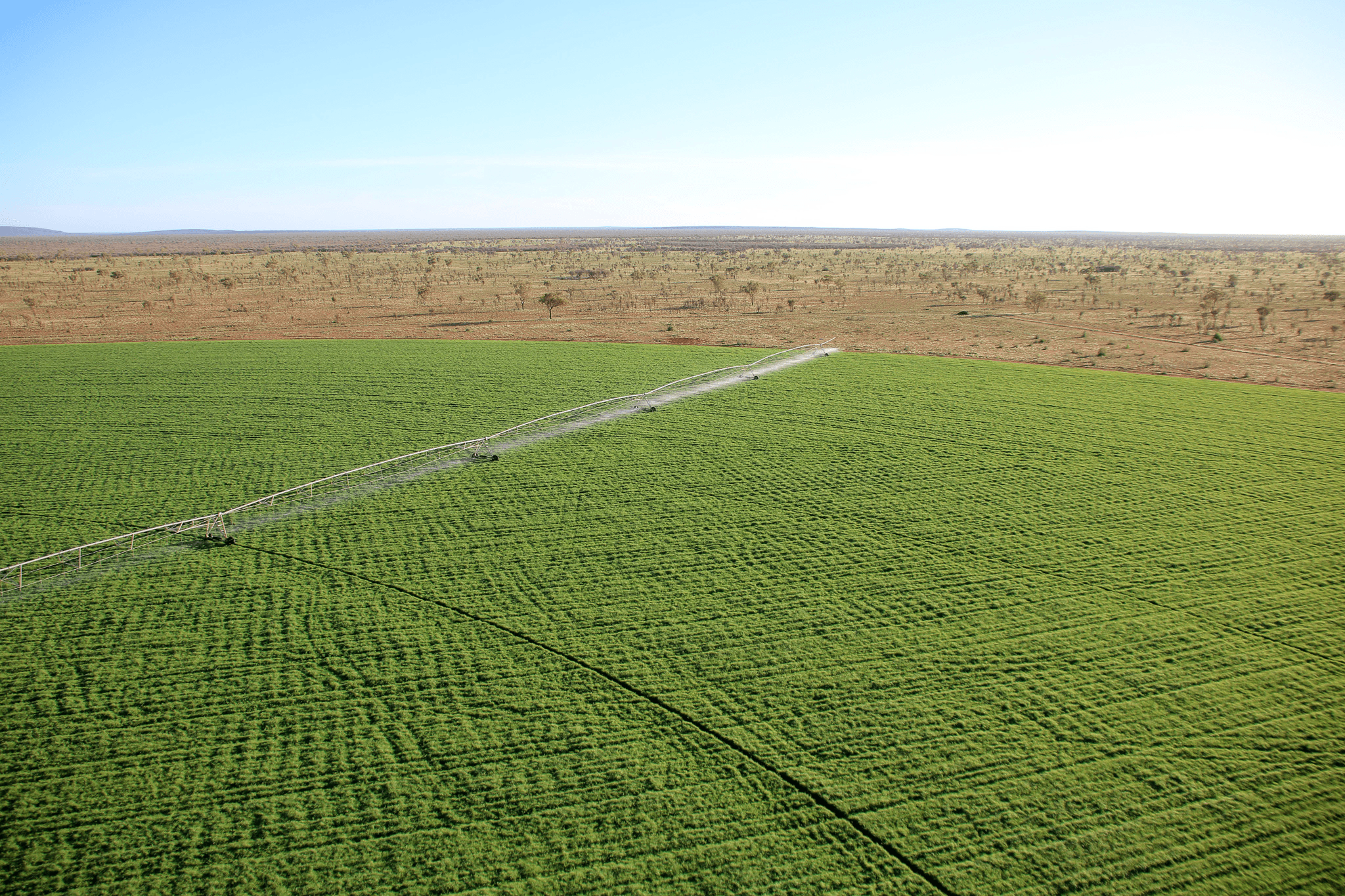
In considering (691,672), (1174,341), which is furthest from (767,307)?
(691,672)

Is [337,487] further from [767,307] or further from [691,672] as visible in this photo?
[767,307]

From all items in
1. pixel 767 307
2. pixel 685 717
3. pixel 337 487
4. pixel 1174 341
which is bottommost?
pixel 685 717

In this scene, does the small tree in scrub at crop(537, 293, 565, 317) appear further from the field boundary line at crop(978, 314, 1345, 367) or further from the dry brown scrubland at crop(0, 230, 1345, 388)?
the field boundary line at crop(978, 314, 1345, 367)

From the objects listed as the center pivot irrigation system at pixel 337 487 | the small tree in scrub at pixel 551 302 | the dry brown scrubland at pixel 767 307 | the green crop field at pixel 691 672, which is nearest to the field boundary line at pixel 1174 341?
the dry brown scrubland at pixel 767 307

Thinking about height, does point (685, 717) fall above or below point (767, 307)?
below

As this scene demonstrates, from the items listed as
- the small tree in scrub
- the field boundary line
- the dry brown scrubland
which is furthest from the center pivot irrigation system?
the field boundary line

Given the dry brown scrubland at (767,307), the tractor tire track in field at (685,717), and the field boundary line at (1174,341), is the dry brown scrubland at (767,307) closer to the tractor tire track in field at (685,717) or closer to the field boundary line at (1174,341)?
the field boundary line at (1174,341)

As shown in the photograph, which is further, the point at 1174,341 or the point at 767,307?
the point at 767,307

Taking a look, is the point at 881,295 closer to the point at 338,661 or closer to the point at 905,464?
the point at 905,464

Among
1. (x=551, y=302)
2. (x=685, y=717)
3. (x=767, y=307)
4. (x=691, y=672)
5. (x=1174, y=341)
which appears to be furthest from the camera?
(x=767, y=307)
